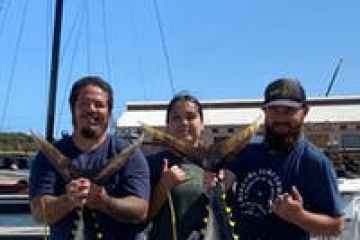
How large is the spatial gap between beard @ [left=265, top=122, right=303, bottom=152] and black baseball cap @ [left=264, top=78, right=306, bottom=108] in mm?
122

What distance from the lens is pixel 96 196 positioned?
4676mm

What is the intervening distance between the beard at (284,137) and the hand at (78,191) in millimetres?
1094

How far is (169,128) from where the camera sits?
5.37 meters

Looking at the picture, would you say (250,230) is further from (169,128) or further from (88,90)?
(88,90)

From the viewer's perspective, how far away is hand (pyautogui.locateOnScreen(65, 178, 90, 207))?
4.63 meters

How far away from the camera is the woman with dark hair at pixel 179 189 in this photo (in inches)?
203

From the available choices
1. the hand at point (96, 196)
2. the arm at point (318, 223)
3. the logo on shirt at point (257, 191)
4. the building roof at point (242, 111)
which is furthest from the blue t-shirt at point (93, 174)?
the building roof at point (242, 111)

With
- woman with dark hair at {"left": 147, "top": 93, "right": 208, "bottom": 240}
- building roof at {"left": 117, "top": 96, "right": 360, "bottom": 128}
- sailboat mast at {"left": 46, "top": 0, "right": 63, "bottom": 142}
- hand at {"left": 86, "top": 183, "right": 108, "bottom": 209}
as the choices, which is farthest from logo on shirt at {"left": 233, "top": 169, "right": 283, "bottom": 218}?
building roof at {"left": 117, "top": 96, "right": 360, "bottom": 128}

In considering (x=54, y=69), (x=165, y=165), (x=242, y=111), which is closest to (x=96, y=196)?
(x=165, y=165)

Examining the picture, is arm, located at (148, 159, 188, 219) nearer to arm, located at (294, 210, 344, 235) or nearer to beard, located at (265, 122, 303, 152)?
beard, located at (265, 122, 303, 152)

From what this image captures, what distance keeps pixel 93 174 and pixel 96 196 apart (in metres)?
0.17

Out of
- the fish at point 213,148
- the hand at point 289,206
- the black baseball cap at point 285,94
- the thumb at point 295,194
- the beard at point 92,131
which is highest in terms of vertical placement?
the black baseball cap at point 285,94

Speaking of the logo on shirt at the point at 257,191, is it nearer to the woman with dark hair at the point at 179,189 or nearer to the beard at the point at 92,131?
the woman with dark hair at the point at 179,189

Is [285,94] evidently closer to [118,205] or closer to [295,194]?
[295,194]
